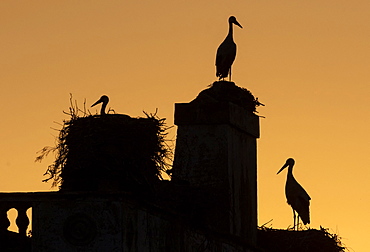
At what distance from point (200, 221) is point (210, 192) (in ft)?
3.34

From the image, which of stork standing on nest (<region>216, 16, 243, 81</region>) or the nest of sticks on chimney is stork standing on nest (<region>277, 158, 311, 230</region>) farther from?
the nest of sticks on chimney

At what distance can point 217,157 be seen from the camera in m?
23.3

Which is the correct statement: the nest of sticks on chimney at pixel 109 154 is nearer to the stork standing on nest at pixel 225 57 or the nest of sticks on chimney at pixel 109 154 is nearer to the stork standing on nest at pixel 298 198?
the stork standing on nest at pixel 225 57

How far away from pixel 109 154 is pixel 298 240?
7.75 meters

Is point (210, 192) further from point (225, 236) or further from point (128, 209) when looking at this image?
point (128, 209)

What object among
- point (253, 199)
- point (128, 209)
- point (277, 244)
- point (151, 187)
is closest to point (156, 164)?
point (151, 187)

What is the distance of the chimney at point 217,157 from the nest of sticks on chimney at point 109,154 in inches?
79.6

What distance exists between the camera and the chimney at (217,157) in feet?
75.8

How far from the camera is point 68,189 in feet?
67.1

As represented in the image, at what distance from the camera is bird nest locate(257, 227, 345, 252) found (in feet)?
85.7

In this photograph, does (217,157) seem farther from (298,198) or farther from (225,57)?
(298,198)

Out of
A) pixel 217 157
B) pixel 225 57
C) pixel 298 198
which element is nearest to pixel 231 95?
pixel 217 157

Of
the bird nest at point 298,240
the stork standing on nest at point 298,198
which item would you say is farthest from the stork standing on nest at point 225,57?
the stork standing on nest at point 298,198

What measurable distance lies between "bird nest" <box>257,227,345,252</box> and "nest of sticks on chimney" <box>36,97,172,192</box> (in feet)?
16.3
